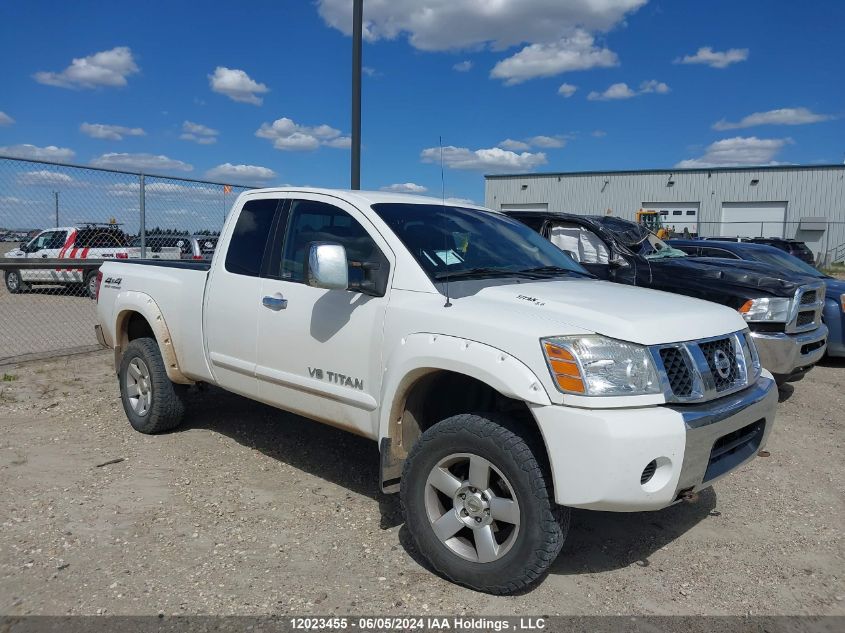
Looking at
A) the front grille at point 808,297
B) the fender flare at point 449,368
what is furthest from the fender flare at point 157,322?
the front grille at point 808,297

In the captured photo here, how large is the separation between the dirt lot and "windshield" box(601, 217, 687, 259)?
8.83ft

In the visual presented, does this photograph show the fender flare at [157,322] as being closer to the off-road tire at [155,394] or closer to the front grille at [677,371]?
the off-road tire at [155,394]

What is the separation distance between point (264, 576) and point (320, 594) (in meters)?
0.34

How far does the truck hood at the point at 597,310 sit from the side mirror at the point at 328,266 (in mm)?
583

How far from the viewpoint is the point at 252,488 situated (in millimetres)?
4445

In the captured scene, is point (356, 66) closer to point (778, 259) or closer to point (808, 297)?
point (808, 297)

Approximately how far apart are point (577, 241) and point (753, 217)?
38.6 m

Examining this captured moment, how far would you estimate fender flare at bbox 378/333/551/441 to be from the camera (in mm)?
2873

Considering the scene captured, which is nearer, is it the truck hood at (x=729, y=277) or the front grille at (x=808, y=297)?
the truck hood at (x=729, y=277)

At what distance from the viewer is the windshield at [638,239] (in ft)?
25.1

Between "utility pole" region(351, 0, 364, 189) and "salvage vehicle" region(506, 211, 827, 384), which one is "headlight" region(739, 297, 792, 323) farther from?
"utility pole" region(351, 0, 364, 189)

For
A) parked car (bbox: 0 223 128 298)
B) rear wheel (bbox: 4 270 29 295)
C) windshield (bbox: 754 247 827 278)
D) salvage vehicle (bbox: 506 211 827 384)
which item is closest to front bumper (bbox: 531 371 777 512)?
salvage vehicle (bbox: 506 211 827 384)

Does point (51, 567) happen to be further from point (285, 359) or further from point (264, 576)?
point (285, 359)

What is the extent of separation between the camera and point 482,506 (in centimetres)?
309
